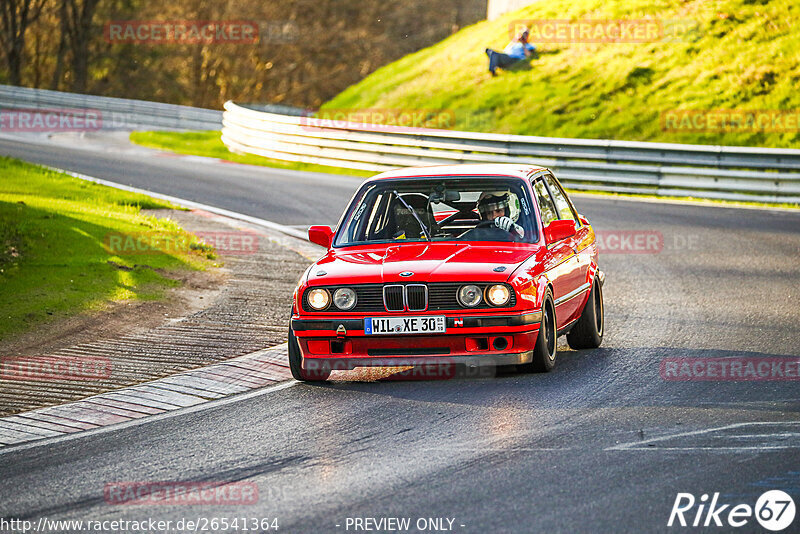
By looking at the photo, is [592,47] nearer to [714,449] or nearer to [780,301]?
[780,301]

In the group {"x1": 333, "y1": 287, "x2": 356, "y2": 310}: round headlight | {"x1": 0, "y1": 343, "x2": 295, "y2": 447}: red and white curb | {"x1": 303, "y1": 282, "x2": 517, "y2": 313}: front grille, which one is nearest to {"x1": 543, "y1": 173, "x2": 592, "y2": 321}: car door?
{"x1": 303, "y1": 282, "x2": 517, "y2": 313}: front grille

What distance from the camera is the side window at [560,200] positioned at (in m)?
10.2

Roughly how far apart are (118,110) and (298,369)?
112 ft

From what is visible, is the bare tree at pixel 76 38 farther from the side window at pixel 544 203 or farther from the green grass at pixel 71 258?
the side window at pixel 544 203

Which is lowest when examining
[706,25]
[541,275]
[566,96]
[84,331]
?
[84,331]

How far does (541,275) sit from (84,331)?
13.8 ft

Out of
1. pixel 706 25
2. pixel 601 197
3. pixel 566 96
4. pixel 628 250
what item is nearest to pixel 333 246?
pixel 628 250

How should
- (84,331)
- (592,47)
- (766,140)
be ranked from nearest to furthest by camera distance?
1. (84,331)
2. (766,140)
3. (592,47)

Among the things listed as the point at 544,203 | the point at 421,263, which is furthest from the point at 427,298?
the point at 544,203

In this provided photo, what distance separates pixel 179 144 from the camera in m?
34.1

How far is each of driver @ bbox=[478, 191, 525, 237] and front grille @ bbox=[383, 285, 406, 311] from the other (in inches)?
55.1

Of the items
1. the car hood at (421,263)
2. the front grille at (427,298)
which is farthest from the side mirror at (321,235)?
the front grille at (427,298)

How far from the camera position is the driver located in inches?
368

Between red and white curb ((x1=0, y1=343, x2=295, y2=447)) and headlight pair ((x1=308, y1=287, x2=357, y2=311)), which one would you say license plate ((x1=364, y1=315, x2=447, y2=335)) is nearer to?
headlight pair ((x1=308, y1=287, x2=357, y2=311))
